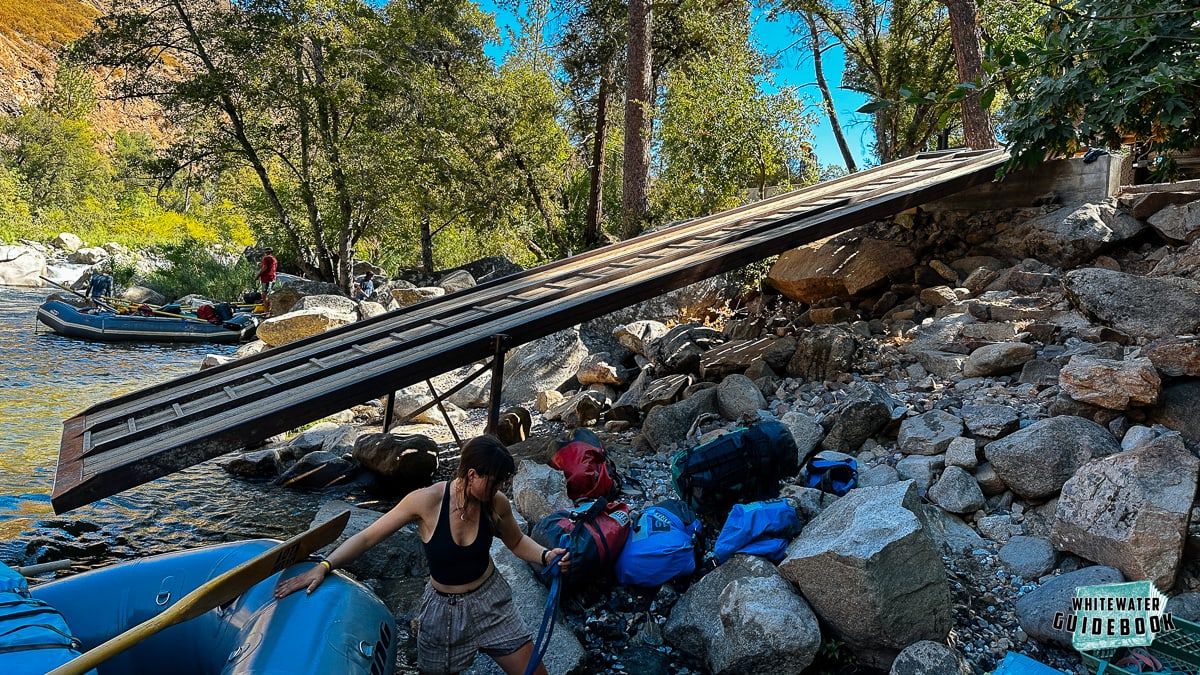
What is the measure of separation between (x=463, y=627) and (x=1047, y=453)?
4.27m

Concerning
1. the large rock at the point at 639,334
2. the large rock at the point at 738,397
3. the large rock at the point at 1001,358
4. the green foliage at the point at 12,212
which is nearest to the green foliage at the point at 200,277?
the green foliage at the point at 12,212

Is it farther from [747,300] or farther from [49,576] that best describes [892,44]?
[49,576]

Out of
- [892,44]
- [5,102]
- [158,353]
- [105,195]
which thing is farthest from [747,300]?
[5,102]

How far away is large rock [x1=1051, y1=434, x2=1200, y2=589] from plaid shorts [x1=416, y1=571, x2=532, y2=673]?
140 inches

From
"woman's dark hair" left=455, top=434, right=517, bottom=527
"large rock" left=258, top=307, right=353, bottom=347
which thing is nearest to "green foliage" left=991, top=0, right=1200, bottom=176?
"woman's dark hair" left=455, top=434, right=517, bottom=527

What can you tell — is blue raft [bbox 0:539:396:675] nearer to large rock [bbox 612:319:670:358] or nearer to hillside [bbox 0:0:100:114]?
large rock [bbox 612:319:670:358]

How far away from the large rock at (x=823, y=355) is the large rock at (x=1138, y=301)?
7.14 ft

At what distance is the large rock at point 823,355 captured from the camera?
8.00 meters

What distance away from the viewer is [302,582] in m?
Result: 3.26

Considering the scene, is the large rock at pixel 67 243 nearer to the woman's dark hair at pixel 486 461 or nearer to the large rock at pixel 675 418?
the large rock at pixel 675 418

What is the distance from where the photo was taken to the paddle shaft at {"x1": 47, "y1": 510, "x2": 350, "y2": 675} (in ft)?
8.56

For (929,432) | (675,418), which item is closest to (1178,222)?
(929,432)

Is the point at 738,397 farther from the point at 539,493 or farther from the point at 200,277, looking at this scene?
the point at 200,277

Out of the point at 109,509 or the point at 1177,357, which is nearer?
the point at 1177,357
